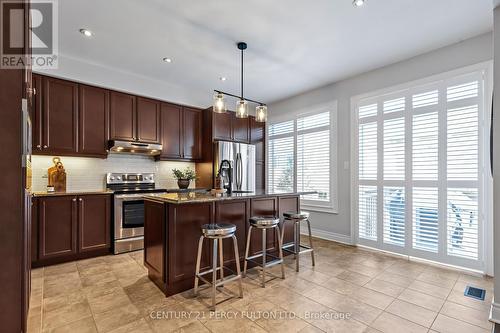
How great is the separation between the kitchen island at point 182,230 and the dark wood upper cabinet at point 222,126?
2.21 meters

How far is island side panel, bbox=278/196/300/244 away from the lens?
3.38 meters

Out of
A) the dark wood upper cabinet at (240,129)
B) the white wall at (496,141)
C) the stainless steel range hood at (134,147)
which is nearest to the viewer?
the white wall at (496,141)

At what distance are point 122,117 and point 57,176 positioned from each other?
1.29m

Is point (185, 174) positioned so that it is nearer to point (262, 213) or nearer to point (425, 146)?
point (262, 213)

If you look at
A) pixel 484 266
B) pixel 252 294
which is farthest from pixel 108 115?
pixel 484 266

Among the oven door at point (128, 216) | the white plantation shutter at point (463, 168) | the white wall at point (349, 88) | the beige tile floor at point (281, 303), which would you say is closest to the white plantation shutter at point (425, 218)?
the white plantation shutter at point (463, 168)

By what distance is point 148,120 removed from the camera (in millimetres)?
4277

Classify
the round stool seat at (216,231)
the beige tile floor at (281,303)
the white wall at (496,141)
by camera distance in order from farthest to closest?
the round stool seat at (216,231), the white wall at (496,141), the beige tile floor at (281,303)

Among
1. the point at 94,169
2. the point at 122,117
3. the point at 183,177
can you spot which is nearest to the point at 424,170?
the point at 183,177

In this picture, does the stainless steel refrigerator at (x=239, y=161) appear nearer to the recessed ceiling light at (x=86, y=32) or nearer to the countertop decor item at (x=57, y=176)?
the countertop decor item at (x=57, y=176)

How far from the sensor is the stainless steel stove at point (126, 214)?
3.67 meters

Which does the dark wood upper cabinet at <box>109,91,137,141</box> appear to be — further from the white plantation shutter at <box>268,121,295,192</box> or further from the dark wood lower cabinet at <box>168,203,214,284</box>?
the white plantation shutter at <box>268,121,295,192</box>

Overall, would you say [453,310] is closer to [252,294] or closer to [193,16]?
[252,294]

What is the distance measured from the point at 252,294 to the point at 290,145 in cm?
344
